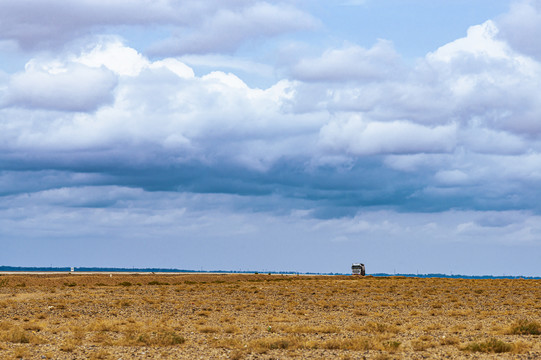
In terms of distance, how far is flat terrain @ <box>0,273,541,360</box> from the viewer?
72.5ft

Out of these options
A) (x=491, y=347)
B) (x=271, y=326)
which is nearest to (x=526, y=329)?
(x=491, y=347)

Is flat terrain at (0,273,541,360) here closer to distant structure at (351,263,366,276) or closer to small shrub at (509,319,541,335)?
small shrub at (509,319,541,335)

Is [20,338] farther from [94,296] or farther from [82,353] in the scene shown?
[94,296]

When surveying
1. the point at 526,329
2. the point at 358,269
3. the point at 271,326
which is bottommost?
the point at 271,326

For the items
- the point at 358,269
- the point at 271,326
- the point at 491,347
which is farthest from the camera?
the point at 358,269

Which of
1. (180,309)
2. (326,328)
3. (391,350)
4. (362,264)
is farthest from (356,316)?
(362,264)

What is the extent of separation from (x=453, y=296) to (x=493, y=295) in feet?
13.0

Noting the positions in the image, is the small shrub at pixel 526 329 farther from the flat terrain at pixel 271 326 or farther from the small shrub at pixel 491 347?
the small shrub at pixel 491 347

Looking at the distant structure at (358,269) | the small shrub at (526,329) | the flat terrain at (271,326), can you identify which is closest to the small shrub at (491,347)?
the flat terrain at (271,326)

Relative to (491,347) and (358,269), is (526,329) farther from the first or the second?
(358,269)

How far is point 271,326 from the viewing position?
1178 inches

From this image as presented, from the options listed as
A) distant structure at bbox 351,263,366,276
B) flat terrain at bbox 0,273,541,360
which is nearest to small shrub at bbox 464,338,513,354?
flat terrain at bbox 0,273,541,360

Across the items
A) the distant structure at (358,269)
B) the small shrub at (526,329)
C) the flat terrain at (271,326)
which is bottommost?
the flat terrain at (271,326)

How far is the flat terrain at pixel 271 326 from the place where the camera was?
870 inches
